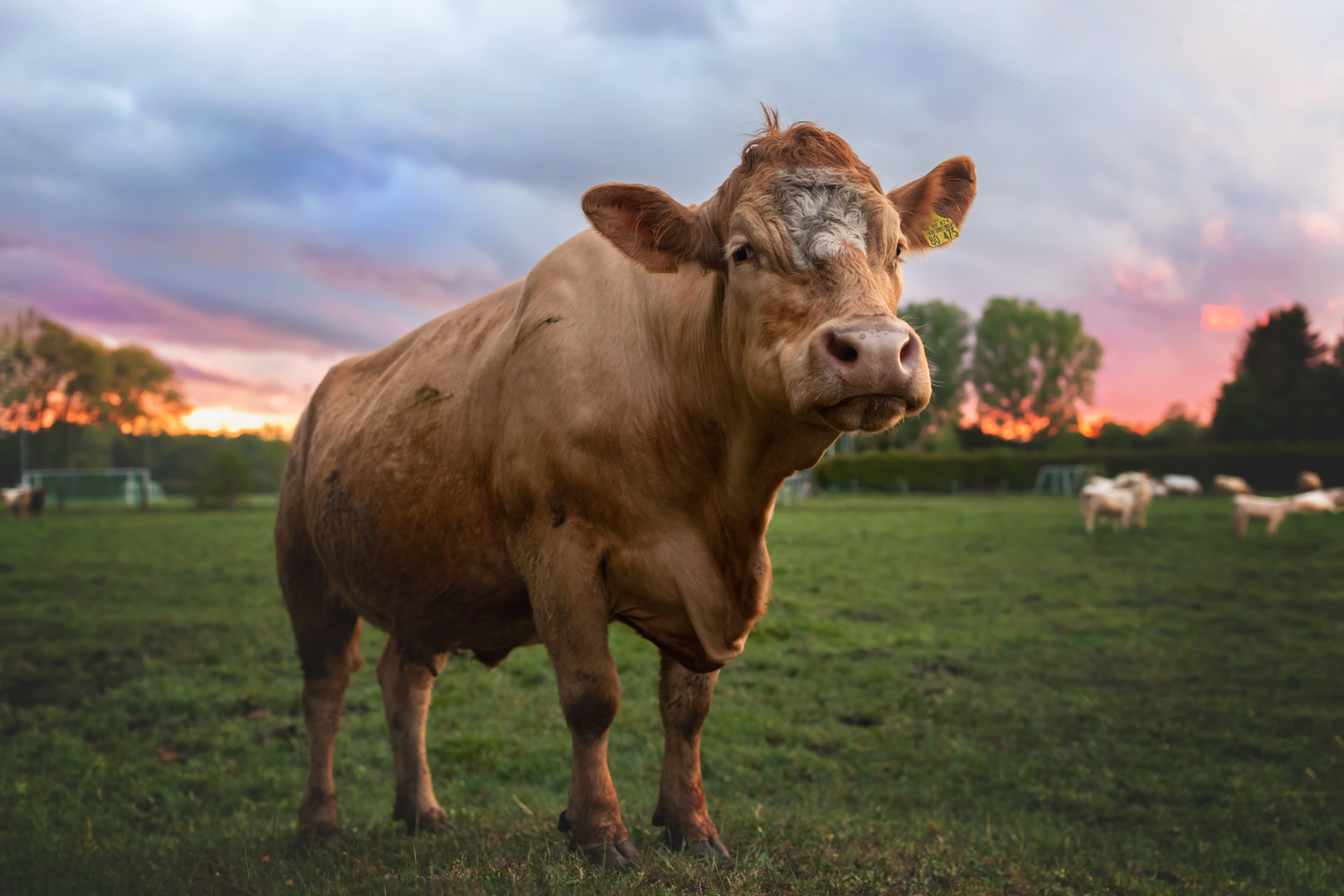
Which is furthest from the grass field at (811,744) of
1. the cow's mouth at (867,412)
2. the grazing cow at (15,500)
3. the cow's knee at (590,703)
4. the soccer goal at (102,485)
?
the soccer goal at (102,485)

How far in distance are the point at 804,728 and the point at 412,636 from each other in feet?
15.1

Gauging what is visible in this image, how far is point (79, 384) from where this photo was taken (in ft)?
104

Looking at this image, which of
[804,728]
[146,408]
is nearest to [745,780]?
[804,728]

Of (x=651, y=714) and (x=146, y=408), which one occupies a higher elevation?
(x=146, y=408)

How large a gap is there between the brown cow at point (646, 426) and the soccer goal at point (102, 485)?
36218mm

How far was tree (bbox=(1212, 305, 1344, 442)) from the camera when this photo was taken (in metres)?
32.5

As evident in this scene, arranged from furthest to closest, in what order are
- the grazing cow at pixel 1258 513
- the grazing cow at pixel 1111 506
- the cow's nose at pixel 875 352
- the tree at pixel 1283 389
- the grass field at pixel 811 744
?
the tree at pixel 1283 389 → the grazing cow at pixel 1111 506 → the grazing cow at pixel 1258 513 → the grass field at pixel 811 744 → the cow's nose at pixel 875 352

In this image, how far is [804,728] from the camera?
→ 7.49m

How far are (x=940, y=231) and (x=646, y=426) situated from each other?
1398 millimetres

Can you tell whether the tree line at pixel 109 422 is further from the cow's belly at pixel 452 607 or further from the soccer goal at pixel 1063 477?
the soccer goal at pixel 1063 477

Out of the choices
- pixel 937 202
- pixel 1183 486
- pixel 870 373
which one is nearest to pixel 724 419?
pixel 870 373

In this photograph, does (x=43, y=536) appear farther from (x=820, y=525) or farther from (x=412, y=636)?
(x=412, y=636)

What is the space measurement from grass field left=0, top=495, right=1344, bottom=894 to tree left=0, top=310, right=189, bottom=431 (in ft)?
47.5

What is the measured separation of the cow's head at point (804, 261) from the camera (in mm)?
2275
